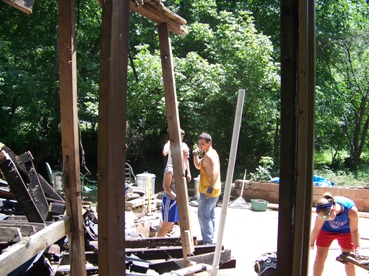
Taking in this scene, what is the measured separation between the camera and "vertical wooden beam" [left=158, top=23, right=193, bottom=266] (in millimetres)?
3416

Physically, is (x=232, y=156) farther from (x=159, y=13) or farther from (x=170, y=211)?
(x=170, y=211)

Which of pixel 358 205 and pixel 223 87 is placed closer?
pixel 358 205

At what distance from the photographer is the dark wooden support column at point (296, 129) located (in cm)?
145

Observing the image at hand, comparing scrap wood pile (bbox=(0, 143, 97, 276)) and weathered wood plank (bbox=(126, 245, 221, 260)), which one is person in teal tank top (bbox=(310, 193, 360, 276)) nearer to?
weathered wood plank (bbox=(126, 245, 221, 260))

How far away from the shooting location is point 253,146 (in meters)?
Result: 14.6

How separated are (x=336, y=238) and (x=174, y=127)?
2.51 m

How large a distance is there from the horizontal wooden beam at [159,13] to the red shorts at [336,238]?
2.92m

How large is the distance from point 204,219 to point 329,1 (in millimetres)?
12397

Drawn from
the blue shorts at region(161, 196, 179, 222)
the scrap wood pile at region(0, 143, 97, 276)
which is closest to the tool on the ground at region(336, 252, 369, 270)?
the blue shorts at region(161, 196, 179, 222)

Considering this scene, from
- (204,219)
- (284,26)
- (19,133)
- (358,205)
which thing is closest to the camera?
(284,26)

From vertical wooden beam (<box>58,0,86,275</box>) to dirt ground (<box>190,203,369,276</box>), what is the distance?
3417 mm

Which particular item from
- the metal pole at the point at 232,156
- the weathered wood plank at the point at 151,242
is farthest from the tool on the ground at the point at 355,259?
the weathered wood plank at the point at 151,242

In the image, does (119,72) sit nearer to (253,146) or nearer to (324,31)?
(253,146)

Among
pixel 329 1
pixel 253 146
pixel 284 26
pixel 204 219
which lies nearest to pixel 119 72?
pixel 284 26
